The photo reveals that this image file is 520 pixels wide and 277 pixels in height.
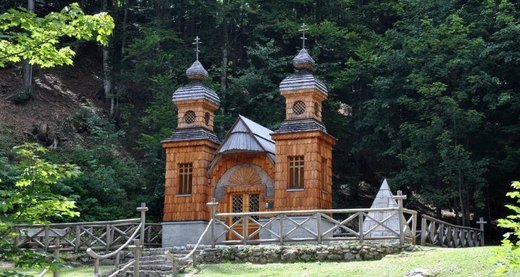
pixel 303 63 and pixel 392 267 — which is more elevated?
pixel 303 63

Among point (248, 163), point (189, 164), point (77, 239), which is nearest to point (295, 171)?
point (248, 163)

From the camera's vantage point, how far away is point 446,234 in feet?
69.9

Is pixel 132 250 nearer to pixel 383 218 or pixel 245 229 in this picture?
pixel 245 229

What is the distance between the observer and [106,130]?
3347cm

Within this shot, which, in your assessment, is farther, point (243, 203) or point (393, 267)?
point (243, 203)

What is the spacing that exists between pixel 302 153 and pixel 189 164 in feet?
13.6

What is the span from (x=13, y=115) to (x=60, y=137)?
7.74 feet

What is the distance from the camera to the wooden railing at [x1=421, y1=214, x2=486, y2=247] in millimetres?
19594

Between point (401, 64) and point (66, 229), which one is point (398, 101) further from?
point (66, 229)

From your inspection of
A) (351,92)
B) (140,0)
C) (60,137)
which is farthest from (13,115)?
A: (351,92)

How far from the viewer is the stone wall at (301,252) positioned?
711 inches

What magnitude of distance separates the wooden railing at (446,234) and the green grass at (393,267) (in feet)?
5.90

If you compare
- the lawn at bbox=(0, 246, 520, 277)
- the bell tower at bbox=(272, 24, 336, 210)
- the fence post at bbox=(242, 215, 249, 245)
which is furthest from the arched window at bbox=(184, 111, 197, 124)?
the lawn at bbox=(0, 246, 520, 277)

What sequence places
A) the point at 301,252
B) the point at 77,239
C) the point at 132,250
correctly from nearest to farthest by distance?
1. the point at 132,250
2. the point at 301,252
3. the point at 77,239
